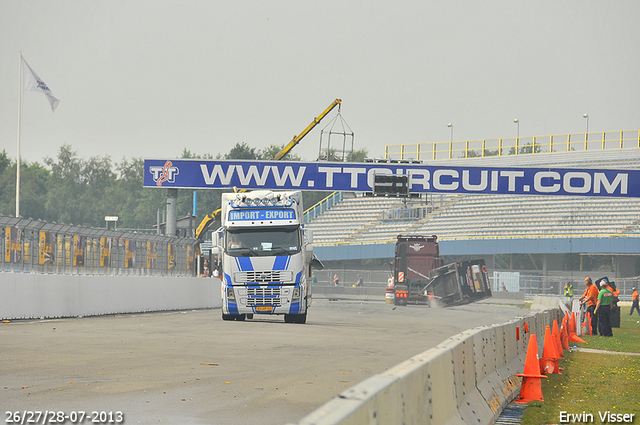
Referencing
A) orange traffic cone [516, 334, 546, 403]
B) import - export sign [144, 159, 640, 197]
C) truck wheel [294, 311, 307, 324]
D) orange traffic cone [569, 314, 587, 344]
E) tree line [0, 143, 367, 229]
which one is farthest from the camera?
tree line [0, 143, 367, 229]

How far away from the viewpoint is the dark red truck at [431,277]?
4222 centimetres

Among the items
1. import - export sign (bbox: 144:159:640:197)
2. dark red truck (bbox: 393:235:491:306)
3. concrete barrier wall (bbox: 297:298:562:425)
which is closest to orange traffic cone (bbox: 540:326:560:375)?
concrete barrier wall (bbox: 297:298:562:425)

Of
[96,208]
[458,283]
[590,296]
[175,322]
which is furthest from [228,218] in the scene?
[96,208]

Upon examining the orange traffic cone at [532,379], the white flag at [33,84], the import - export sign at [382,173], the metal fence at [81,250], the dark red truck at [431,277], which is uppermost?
the white flag at [33,84]

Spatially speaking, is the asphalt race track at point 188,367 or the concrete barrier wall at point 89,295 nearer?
the asphalt race track at point 188,367

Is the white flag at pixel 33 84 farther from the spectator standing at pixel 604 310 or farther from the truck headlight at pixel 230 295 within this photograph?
the spectator standing at pixel 604 310

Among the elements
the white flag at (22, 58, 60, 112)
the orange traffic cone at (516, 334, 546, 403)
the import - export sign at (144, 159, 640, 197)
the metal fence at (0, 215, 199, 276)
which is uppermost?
the white flag at (22, 58, 60, 112)

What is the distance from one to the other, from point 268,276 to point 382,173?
17.2m

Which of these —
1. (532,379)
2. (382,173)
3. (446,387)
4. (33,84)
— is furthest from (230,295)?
(33,84)

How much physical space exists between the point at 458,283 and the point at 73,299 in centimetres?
2305

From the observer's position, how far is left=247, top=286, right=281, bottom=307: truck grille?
22641 mm

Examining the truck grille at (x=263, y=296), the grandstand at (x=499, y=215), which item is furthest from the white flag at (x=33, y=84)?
the truck grille at (x=263, y=296)

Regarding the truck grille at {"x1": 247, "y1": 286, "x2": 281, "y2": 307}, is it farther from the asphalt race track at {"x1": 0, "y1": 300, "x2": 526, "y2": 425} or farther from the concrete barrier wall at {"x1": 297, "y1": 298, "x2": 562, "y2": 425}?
the concrete barrier wall at {"x1": 297, "y1": 298, "x2": 562, "y2": 425}

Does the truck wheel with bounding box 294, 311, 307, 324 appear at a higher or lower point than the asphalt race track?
lower
